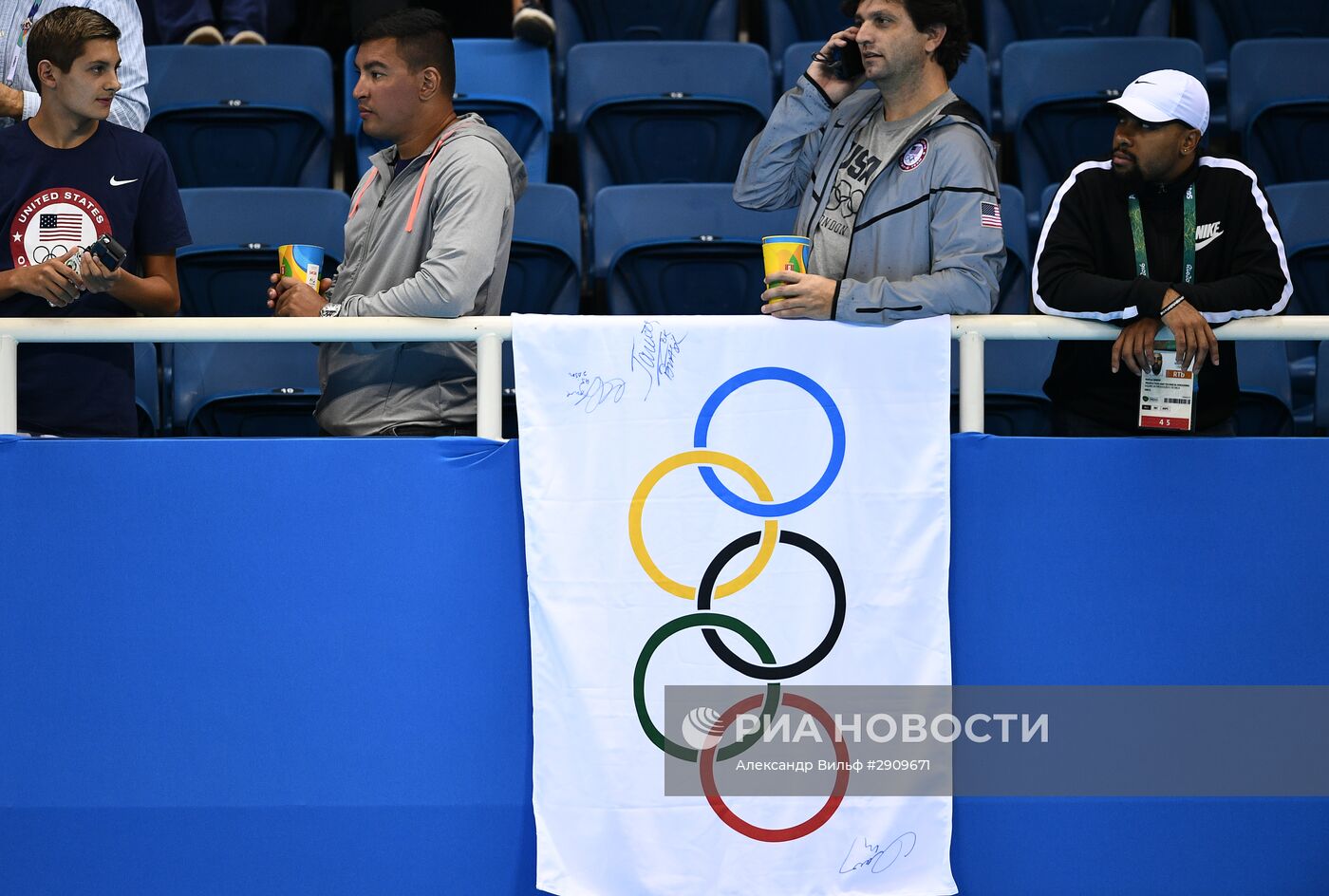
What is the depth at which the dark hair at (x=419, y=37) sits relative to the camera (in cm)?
320

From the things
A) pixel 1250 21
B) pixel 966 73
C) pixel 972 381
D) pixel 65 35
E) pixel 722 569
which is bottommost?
pixel 722 569

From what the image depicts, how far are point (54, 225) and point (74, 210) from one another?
5 centimetres

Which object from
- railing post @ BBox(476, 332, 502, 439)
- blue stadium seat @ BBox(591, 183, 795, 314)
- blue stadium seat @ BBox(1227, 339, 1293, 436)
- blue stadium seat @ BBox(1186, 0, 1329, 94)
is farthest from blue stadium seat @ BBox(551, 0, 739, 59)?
railing post @ BBox(476, 332, 502, 439)

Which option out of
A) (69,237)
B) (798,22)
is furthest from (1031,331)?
(798,22)

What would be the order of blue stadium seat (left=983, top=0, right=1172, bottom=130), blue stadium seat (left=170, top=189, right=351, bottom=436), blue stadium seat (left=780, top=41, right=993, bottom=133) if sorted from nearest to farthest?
1. blue stadium seat (left=170, top=189, right=351, bottom=436)
2. blue stadium seat (left=780, top=41, right=993, bottom=133)
3. blue stadium seat (left=983, top=0, right=1172, bottom=130)

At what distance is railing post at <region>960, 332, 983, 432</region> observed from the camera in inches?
116

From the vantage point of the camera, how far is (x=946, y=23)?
3121 mm

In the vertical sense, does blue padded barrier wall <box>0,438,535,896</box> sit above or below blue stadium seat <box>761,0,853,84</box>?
below

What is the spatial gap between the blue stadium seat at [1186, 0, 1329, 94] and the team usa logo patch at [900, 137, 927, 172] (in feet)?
11.2

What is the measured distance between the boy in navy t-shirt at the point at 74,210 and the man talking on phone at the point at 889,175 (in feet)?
4.50

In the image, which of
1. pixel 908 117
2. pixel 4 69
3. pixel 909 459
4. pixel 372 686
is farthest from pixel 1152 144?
pixel 4 69

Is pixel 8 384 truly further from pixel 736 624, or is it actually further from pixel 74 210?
pixel 736 624

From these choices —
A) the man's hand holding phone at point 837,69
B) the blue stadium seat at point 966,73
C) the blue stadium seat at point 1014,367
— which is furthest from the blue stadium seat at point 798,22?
the man's hand holding phone at point 837,69

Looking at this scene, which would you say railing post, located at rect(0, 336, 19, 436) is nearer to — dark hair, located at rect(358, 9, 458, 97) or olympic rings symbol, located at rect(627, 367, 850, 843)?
dark hair, located at rect(358, 9, 458, 97)
